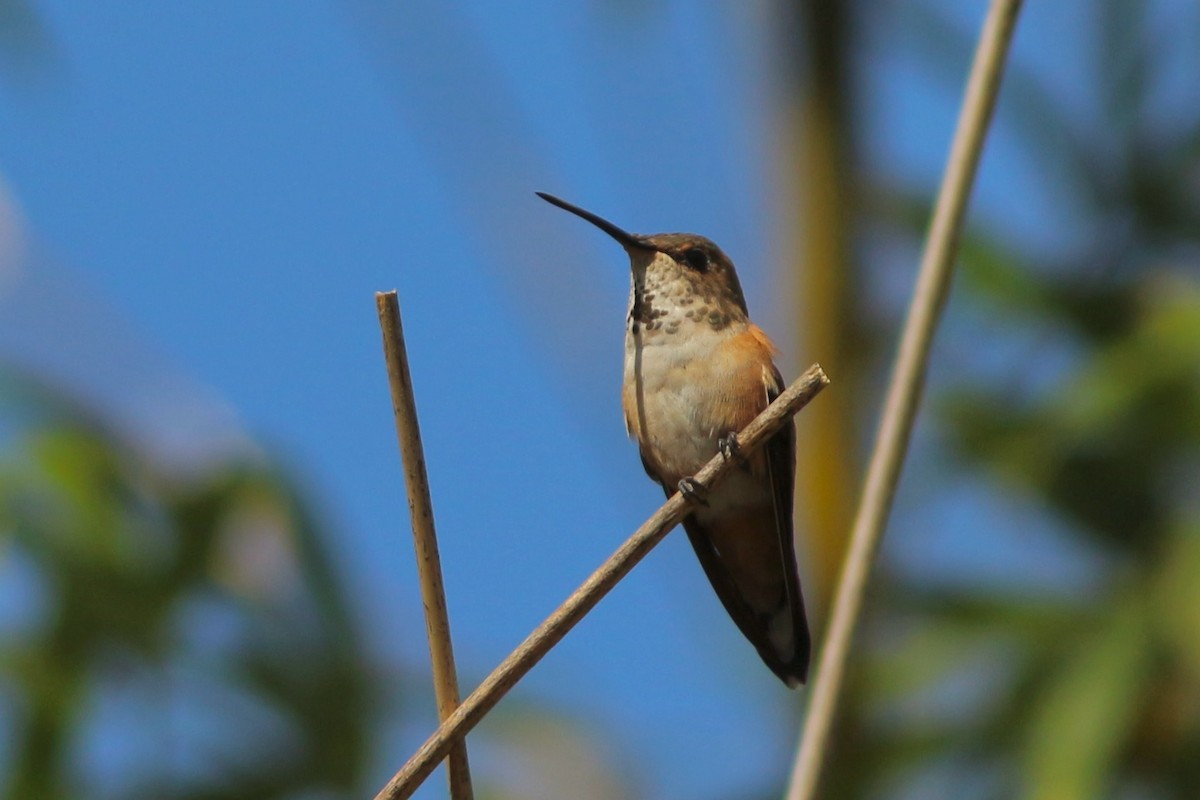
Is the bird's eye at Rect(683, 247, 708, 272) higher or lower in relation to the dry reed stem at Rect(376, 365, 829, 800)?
higher

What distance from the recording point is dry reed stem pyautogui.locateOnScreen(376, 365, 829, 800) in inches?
45.9

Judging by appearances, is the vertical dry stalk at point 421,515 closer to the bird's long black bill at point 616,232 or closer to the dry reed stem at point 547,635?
the dry reed stem at point 547,635

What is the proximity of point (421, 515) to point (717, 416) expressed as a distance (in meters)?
1.67

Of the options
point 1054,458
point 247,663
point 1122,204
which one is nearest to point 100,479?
point 247,663

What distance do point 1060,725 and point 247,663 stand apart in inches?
80.5

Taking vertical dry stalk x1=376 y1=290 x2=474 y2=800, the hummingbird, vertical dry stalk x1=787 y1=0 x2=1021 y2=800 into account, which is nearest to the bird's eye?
the hummingbird

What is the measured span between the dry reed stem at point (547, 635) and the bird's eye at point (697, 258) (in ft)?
5.43

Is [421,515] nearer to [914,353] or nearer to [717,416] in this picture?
[914,353]

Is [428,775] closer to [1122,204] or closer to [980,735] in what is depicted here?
[980,735]

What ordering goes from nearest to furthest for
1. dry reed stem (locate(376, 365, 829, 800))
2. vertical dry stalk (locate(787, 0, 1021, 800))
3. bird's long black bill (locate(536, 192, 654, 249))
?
dry reed stem (locate(376, 365, 829, 800)), vertical dry stalk (locate(787, 0, 1021, 800)), bird's long black bill (locate(536, 192, 654, 249))

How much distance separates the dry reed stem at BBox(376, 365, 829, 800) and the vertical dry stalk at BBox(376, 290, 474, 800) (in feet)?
0.15

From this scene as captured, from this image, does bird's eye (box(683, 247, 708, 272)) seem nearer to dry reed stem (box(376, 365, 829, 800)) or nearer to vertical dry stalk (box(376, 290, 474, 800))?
dry reed stem (box(376, 365, 829, 800))

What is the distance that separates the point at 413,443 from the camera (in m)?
1.24

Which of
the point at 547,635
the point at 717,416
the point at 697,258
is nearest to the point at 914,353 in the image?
the point at 547,635
